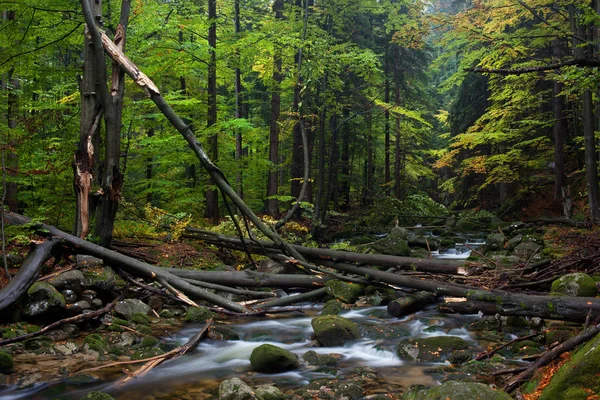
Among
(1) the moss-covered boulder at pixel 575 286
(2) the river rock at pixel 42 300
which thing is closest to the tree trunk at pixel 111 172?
(2) the river rock at pixel 42 300

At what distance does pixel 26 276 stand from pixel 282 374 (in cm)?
385

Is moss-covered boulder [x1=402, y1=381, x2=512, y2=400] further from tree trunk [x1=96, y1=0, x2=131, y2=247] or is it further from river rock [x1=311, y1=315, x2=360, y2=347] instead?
tree trunk [x1=96, y1=0, x2=131, y2=247]

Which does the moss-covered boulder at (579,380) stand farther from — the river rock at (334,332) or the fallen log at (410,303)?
the fallen log at (410,303)

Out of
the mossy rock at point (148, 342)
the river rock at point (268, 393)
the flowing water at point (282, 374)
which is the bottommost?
the flowing water at point (282, 374)

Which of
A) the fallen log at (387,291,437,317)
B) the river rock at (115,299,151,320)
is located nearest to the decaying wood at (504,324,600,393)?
the fallen log at (387,291,437,317)

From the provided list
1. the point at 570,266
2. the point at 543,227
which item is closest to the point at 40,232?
the point at 570,266

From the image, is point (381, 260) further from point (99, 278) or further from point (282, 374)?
point (99, 278)

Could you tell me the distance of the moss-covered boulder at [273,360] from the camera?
5684mm

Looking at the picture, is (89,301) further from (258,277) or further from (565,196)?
(565,196)

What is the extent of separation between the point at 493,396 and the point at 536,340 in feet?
10.7

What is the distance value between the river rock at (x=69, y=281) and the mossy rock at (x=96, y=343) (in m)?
1.16

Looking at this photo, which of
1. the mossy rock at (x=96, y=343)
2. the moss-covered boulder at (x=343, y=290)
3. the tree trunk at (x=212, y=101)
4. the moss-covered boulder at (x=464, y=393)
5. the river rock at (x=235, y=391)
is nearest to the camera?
the moss-covered boulder at (x=464, y=393)

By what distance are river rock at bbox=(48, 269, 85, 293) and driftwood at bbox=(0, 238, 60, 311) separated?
1.32 feet

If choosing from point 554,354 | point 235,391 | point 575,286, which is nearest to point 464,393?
point 554,354
